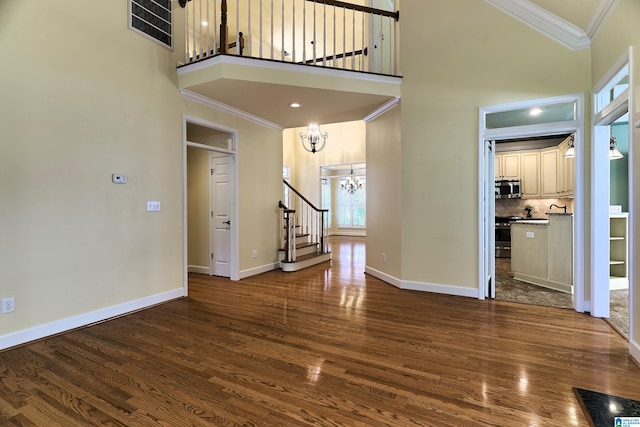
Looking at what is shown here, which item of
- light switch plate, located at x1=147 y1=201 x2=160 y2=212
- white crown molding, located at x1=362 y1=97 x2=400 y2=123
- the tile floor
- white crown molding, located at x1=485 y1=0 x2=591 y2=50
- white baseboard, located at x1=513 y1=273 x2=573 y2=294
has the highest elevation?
white crown molding, located at x1=485 y1=0 x2=591 y2=50

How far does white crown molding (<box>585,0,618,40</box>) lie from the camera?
279 centimetres

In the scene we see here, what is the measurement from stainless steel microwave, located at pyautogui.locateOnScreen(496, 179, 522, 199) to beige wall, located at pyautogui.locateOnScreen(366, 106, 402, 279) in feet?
12.8

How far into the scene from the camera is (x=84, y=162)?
124 inches

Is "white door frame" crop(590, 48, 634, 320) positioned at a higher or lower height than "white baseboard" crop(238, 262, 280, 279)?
higher

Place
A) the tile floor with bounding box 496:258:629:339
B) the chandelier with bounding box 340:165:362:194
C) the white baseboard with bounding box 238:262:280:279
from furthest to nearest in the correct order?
the chandelier with bounding box 340:165:362:194
the white baseboard with bounding box 238:262:280:279
the tile floor with bounding box 496:258:629:339

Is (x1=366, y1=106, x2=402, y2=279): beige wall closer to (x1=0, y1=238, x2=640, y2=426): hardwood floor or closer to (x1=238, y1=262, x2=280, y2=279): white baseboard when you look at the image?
(x1=0, y1=238, x2=640, y2=426): hardwood floor

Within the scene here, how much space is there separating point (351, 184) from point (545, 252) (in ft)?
24.6

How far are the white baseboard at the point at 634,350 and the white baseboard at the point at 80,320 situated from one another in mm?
4573

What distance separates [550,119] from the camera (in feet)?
13.2

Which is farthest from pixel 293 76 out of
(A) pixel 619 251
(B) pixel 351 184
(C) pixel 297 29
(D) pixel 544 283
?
(B) pixel 351 184

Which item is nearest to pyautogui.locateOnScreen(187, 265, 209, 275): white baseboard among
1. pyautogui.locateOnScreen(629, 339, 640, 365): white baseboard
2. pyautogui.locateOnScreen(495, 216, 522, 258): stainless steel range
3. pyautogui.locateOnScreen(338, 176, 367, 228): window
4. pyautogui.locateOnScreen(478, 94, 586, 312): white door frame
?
pyautogui.locateOnScreen(478, 94, 586, 312): white door frame

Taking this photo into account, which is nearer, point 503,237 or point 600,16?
point 600,16

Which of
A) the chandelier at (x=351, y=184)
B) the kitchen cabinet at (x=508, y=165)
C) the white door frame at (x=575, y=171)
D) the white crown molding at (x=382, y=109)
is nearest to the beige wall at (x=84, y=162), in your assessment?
the white crown molding at (x=382, y=109)

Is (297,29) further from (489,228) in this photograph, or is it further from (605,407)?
(605,407)
